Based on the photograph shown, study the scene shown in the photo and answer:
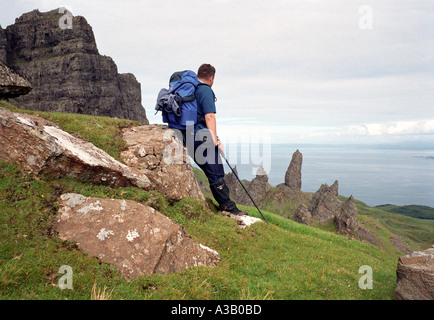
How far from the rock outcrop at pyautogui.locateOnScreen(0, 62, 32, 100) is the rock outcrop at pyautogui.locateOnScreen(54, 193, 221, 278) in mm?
8174

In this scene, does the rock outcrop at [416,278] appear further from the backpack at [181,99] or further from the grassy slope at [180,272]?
the backpack at [181,99]

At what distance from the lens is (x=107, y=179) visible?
9953 mm

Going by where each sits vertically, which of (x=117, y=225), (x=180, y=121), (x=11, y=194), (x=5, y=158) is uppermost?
(x=180, y=121)

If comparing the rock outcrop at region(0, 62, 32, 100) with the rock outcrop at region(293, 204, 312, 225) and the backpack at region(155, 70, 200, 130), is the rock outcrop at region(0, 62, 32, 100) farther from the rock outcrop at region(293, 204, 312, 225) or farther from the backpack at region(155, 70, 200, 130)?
the rock outcrop at region(293, 204, 312, 225)

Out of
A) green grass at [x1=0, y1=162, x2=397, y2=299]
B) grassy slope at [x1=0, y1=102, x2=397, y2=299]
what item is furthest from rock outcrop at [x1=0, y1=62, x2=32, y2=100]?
green grass at [x1=0, y1=162, x2=397, y2=299]

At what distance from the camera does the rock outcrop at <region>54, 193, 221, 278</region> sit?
705 centimetres

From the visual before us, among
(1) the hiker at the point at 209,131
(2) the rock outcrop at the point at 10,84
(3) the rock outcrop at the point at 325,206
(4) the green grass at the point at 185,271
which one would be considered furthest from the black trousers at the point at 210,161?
(3) the rock outcrop at the point at 325,206

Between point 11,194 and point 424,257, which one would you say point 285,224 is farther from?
point 11,194

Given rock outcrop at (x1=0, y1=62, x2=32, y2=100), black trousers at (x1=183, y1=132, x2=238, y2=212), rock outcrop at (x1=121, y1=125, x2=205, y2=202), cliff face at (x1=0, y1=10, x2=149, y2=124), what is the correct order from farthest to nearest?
cliff face at (x1=0, y1=10, x2=149, y2=124) < black trousers at (x1=183, y1=132, x2=238, y2=212) < rock outcrop at (x1=0, y1=62, x2=32, y2=100) < rock outcrop at (x1=121, y1=125, x2=205, y2=202)

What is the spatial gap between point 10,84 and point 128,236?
35.6ft

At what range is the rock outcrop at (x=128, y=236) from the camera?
7.05 meters

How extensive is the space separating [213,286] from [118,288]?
244cm

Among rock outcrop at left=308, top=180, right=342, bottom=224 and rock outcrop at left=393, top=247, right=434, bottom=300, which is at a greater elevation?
rock outcrop at left=393, top=247, right=434, bottom=300
